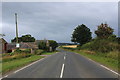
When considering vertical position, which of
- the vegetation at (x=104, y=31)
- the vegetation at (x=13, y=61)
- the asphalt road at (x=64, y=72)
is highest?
the vegetation at (x=104, y=31)

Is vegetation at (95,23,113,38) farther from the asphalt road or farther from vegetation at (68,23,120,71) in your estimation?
the asphalt road

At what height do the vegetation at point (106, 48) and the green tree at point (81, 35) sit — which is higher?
the green tree at point (81, 35)

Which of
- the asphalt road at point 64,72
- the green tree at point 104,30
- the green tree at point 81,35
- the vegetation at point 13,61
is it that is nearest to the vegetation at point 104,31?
the green tree at point 104,30

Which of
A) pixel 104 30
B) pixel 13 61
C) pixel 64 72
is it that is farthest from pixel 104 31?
pixel 64 72

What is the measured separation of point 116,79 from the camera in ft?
34.0

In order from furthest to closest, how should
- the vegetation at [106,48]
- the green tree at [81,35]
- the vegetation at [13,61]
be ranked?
1. the green tree at [81,35]
2. the vegetation at [106,48]
3. the vegetation at [13,61]

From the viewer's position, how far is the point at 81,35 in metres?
95.2

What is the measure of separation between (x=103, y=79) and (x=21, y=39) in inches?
4884

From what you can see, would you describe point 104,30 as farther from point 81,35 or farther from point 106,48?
point 81,35

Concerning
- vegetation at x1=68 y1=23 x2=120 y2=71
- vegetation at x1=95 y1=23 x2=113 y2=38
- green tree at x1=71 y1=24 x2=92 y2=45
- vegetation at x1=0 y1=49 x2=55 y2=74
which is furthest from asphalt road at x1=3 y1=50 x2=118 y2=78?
green tree at x1=71 y1=24 x2=92 y2=45

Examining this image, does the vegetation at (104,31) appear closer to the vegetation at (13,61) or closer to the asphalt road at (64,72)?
the vegetation at (13,61)

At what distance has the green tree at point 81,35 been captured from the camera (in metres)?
94.6

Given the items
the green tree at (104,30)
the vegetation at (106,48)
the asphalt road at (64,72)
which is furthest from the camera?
the green tree at (104,30)

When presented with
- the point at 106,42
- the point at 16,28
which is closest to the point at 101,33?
the point at 106,42
